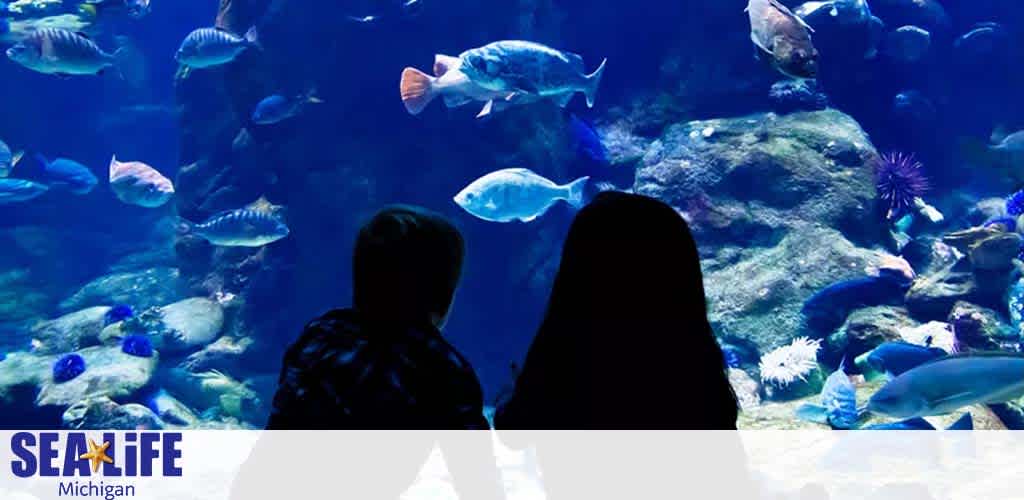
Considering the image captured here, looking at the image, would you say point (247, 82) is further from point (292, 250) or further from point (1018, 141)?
point (1018, 141)

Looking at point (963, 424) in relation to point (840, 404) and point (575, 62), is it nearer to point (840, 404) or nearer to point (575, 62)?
point (840, 404)

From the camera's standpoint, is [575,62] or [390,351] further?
[575,62]

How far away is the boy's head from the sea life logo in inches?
131

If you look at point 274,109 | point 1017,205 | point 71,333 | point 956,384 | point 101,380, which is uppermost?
point 1017,205

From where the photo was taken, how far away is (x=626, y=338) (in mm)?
1563

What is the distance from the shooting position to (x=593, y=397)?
1562 mm

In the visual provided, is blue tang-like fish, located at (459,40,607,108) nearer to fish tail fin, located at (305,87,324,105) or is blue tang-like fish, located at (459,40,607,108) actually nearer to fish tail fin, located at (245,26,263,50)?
fish tail fin, located at (305,87,324,105)

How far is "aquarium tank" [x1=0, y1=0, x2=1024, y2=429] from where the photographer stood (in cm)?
668

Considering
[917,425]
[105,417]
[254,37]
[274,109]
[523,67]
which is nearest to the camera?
[917,425]

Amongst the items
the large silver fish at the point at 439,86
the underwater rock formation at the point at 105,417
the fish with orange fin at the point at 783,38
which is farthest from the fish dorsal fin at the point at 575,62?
the underwater rock formation at the point at 105,417

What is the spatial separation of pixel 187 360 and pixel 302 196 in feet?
8.76

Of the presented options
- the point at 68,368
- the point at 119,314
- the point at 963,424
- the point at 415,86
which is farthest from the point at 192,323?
the point at 963,424

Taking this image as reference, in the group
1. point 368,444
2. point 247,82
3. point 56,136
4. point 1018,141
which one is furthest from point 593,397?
point 56,136

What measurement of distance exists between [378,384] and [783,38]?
4492 mm
